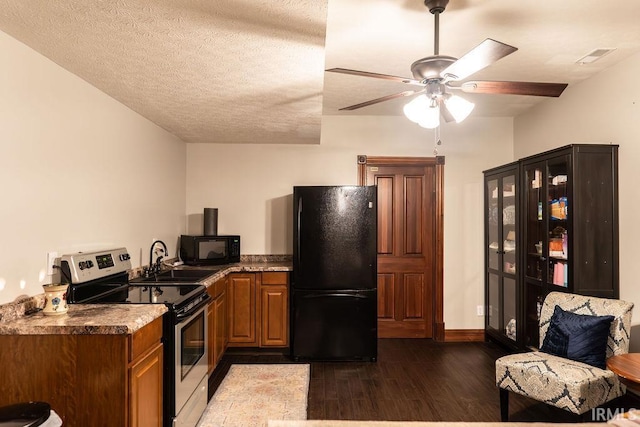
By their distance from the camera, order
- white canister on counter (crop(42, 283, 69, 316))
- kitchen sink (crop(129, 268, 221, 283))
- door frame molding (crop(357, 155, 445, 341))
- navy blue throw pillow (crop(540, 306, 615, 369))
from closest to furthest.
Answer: white canister on counter (crop(42, 283, 69, 316)) < navy blue throw pillow (crop(540, 306, 615, 369)) < kitchen sink (crop(129, 268, 221, 283)) < door frame molding (crop(357, 155, 445, 341))

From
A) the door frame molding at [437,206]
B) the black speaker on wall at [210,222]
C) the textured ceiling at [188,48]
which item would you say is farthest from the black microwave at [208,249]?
the door frame molding at [437,206]

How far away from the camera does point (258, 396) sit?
3.05m

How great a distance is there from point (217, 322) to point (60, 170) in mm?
1809

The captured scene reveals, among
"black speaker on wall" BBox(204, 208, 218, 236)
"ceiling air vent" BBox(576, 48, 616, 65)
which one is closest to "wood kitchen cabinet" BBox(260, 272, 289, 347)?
"black speaker on wall" BBox(204, 208, 218, 236)

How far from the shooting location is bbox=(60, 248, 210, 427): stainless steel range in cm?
221

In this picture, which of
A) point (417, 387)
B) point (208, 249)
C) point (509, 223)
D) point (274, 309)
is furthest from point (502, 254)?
Result: point (208, 249)

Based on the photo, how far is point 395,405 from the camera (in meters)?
2.90

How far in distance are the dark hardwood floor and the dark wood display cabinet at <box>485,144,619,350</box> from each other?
1.96 ft

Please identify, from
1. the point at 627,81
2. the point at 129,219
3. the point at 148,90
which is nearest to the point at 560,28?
the point at 627,81

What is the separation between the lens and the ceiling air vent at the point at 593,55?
8.97 feet

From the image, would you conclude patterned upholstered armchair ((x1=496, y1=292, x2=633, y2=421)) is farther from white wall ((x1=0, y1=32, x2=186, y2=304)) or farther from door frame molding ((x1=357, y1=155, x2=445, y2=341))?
white wall ((x1=0, y1=32, x2=186, y2=304))

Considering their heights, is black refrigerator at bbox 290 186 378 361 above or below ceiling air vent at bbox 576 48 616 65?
below

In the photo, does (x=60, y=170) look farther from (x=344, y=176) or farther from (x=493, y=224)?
(x=493, y=224)

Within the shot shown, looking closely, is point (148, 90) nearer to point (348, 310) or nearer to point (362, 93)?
point (362, 93)
